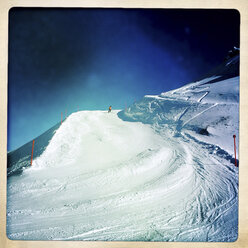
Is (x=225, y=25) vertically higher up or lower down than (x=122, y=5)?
lower down

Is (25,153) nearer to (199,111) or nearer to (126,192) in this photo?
(126,192)

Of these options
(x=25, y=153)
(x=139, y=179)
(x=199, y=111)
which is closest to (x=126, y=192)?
(x=139, y=179)

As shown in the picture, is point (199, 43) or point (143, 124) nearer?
point (199, 43)

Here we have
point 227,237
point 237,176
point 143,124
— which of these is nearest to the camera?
point 227,237

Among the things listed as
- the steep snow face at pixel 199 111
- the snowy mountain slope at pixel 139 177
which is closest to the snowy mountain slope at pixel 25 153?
the snowy mountain slope at pixel 139 177

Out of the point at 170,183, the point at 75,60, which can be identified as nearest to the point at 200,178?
the point at 170,183

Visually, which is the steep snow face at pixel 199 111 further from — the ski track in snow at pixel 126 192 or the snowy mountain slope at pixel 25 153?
the snowy mountain slope at pixel 25 153

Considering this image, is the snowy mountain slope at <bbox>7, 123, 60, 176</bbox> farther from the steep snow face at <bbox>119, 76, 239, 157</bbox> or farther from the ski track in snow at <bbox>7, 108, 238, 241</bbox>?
the steep snow face at <bbox>119, 76, 239, 157</bbox>

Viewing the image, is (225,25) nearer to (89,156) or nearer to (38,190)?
(89,156)
